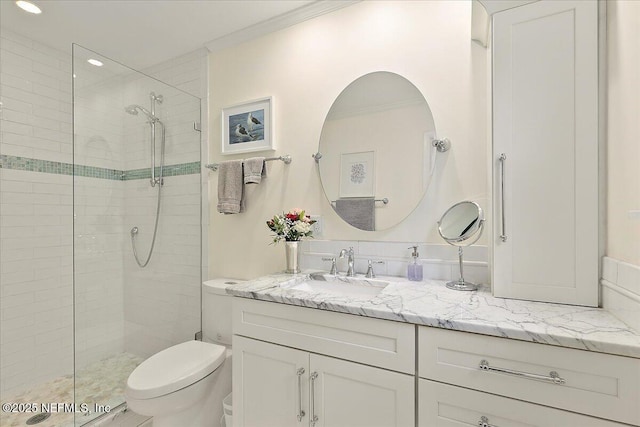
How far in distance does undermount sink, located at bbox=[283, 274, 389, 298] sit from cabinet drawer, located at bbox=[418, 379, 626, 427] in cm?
56

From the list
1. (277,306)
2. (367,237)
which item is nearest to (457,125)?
(367,237)

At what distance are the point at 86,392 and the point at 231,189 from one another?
1478 millimetres

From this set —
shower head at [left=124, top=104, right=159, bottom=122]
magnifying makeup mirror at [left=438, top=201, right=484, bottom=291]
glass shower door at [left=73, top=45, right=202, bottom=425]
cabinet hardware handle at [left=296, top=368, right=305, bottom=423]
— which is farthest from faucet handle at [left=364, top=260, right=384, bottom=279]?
shower head at [left=124, top=104, right=159, bottom=122]

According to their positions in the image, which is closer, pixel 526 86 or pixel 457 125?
pixel 526 86

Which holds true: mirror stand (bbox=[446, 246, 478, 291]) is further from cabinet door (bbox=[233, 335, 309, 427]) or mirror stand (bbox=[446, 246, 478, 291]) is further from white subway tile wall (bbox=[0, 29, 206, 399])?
white subway tile wall (bbox=[0, 29, 206, 399])

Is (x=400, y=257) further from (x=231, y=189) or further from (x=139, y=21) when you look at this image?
(x=139, y=21)

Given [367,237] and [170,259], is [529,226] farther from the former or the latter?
[170,259]

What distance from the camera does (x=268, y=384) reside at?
4.31 feet

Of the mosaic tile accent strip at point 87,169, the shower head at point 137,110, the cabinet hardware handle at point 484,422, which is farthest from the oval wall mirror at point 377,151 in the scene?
the shower head at point 137,110

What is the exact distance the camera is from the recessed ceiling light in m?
1.80

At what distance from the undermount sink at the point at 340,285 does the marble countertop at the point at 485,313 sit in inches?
4.1

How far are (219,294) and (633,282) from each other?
6.40ft

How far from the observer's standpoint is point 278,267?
6.58 feet

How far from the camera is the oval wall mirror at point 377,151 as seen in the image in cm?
158
